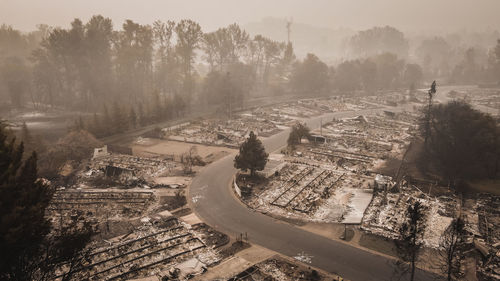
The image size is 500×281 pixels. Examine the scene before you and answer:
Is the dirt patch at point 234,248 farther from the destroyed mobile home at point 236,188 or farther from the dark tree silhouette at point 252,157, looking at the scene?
the dark tree silhouette at point 252,157

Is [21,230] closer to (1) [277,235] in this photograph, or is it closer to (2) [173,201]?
(1) [277,235]

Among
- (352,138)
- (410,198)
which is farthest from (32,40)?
(410,198)

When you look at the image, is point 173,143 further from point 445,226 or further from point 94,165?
point 445,226

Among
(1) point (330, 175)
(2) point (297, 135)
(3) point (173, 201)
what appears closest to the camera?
(3) point (173, 201)

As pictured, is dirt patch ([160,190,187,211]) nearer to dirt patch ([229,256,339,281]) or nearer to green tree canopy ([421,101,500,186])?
dirt patch ([229,256,339,281])

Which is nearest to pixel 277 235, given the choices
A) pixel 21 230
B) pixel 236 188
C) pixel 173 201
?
pixel 236 188

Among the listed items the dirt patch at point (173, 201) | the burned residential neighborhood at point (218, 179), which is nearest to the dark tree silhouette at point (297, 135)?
the burned residential neighborhood at point (218, 179)

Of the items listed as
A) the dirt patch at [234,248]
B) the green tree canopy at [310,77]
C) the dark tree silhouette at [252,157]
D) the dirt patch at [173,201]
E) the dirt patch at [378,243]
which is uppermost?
the green tree canopy at [310,77]
